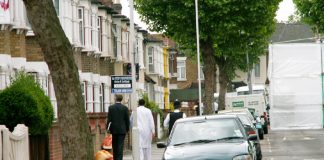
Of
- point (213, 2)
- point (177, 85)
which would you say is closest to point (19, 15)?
point (213, 2)

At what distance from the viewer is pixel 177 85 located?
352 feet

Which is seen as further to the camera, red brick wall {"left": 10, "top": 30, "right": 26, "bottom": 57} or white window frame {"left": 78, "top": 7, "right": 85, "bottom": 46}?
white window frame {"left": 78, "top": 7, "right": 85, "bottom": 46}

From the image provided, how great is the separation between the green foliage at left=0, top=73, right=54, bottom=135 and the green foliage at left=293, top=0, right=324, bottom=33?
29.3m

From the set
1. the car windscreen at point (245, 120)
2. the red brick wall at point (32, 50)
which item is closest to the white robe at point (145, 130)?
the car windscreen at point (245, 120)

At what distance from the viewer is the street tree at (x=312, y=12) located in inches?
2018

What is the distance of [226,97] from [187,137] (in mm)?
51438

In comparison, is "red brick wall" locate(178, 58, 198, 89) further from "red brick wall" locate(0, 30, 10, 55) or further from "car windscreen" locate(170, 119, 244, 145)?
"car windscreen" locate(170, 119, 244, 145)

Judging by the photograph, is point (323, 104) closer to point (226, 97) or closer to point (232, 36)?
point (232, 36)

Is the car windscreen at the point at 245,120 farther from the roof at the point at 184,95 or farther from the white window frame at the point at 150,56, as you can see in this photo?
the roof at the point at 184,95

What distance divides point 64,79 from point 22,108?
556 cm

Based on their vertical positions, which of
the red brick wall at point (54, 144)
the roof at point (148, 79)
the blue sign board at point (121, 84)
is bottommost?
Result: the red brick wall at point (54, 144)

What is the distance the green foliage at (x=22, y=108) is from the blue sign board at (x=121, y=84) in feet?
15.7

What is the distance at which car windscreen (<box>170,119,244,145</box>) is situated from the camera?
773 inches

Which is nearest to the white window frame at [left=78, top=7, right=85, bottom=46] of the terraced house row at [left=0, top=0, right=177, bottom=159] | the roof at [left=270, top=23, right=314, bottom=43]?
the terraced house row at [left=0, top=0, right=177, bottom=159]
